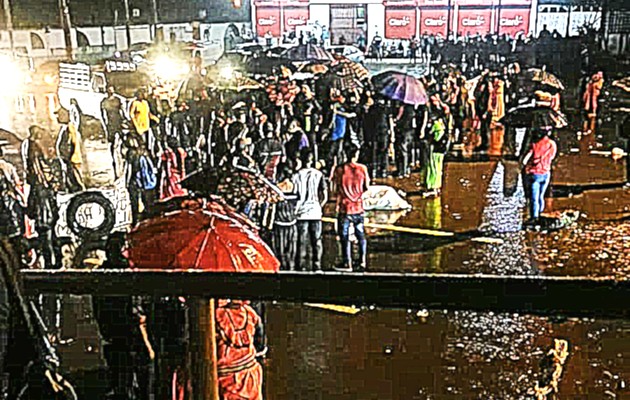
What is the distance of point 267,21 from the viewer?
3722cm

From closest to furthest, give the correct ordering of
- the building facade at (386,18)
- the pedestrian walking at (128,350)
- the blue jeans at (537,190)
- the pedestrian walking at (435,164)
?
1. the pedestrian walking at (128,350)
2. the blue jeans at (537,190)
3. the pedestrian walking at (435,164)
4. the building facade at (386,18)

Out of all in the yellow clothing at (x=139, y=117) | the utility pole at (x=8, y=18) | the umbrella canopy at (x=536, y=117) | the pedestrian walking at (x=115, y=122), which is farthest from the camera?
the utility pole at (x=8, y=18)

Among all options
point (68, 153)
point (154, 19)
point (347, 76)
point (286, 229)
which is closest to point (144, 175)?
point (68, 153)

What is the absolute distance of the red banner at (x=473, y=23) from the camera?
35.1 metres

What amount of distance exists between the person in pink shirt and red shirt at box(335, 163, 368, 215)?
3058 millimetres

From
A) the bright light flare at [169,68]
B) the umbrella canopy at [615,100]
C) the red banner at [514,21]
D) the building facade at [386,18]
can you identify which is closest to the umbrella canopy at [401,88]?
the bright light flare at [169,68]

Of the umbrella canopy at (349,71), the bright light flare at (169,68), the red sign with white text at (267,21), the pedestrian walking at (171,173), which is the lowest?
the pedestrian walking at (171,173)

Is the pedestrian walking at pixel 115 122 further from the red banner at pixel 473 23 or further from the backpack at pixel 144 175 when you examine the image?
the red banner at pixel 473 23

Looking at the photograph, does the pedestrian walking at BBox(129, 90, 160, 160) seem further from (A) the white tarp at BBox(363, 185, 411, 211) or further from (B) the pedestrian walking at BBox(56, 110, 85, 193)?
(A) the white tarp at BBox(363, 185, 411, 211)

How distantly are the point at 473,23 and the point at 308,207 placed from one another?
94.0 ft

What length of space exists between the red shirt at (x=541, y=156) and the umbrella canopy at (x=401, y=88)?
149 inches

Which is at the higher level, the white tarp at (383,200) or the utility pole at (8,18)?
the utility pole at (8,18)

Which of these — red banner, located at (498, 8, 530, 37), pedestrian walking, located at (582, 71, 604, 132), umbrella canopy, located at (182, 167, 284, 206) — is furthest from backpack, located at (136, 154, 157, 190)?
red banner, located at (498, 8, 530, 37)

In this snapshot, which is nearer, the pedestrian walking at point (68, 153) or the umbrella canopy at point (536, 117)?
the pedestrian walking at point (68, 153)
